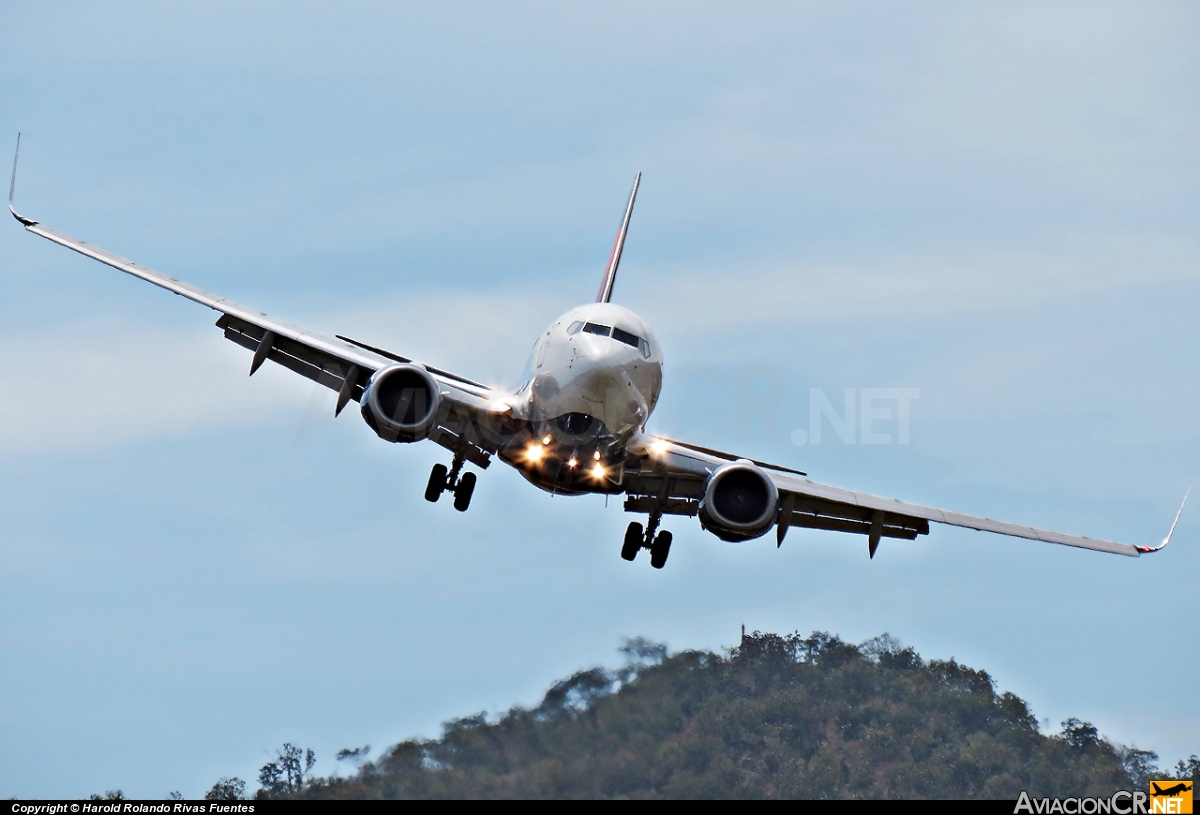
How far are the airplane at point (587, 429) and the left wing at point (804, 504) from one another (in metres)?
0.04

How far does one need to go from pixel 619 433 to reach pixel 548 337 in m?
2.45

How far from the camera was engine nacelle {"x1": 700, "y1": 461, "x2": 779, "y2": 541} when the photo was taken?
107ft

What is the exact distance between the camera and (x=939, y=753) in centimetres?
5316

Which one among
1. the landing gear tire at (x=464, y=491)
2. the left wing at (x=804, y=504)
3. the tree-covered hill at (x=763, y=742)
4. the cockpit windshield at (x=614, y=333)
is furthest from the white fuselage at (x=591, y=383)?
the tree-covered hill at (x=763, y=742)

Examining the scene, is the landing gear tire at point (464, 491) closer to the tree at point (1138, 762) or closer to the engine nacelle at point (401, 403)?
the engine nacelle at point (401, 403)

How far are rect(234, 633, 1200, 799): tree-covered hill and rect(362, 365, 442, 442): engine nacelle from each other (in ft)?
52.0

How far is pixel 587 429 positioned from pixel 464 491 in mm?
6459

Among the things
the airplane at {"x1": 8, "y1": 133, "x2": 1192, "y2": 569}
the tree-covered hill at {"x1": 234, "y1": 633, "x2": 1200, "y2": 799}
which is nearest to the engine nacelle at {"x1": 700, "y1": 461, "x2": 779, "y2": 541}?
the airplane at {"x1": 8, "y1": 133, "x2": 1192, "y2": 569}

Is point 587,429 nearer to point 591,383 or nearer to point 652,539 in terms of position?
point 591,383

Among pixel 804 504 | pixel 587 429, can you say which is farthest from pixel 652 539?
pixel 587 429

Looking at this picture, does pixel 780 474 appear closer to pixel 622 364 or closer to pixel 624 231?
pixel 622 364

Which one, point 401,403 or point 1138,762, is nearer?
point 401,403

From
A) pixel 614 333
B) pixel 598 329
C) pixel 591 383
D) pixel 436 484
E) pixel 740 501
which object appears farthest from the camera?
pixel 436 484

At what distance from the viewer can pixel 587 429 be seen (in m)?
31.6
